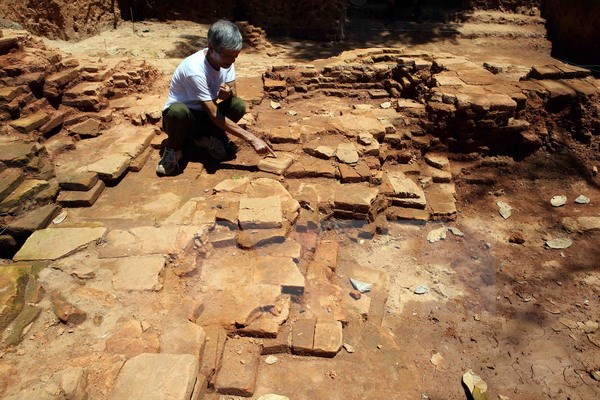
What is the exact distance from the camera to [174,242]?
2.68m

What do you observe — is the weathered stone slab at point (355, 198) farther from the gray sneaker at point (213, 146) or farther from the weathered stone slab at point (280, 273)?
the gray sneaker at point (213, 146)

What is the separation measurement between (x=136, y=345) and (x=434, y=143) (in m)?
3.50

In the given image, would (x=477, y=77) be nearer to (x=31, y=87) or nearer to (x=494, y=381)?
(x=494, y=381)

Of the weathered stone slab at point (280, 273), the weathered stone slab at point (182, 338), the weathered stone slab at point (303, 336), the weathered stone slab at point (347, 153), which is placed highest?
the weathered stone slab at point (347, 153)

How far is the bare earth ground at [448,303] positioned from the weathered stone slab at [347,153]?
71 cm

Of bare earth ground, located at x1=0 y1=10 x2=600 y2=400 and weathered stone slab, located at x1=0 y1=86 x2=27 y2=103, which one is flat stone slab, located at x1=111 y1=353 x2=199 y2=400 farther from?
weathered stone slab, located at x1=0 y1=86 x2=27 y2=103

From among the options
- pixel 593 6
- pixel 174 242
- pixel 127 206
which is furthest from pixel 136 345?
pixel 593 6

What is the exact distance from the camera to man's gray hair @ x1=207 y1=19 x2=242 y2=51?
2944mm

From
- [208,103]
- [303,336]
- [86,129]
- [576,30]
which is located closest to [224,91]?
[208,103]

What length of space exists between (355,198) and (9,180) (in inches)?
105

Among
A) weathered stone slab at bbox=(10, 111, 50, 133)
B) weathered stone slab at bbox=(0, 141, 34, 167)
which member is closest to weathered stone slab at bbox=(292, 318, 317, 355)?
weathered stone slab at bbox=(0, 141, 34, 167)

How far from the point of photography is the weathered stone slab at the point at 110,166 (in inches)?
134

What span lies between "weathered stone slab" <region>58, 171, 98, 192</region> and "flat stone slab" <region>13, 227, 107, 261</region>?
53 centimetres

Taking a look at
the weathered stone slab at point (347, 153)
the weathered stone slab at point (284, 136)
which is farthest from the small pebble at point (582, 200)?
the weathered stone slab at point (284, 136)
